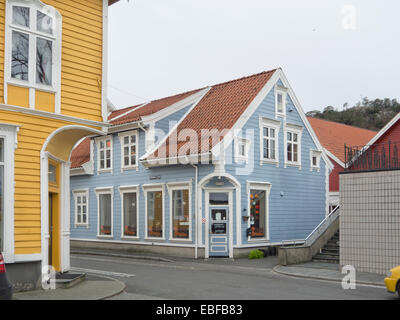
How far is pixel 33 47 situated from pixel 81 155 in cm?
1741

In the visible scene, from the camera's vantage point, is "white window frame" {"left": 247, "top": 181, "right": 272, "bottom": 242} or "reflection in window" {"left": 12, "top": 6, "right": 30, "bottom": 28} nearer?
"reflection in window" {"left": 12, "top": 6, "right": 30, "bottom": 28}

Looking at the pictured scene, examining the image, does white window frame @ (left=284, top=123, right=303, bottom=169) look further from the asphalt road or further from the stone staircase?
the asphalt road

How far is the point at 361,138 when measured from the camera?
38375 millimetres

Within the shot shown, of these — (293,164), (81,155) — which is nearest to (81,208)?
(81,155)

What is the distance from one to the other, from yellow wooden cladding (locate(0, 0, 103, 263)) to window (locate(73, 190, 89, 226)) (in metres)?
13.8

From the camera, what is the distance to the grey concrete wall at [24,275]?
11.4 m

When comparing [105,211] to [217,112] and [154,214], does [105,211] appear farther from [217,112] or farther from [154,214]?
[217,112]

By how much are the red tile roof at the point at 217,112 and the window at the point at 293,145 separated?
9.37 feet

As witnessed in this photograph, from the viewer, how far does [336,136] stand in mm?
35469

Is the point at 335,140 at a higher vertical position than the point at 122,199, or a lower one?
higher

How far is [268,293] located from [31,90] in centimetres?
753

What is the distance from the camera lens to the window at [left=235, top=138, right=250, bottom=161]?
21869 millimetres

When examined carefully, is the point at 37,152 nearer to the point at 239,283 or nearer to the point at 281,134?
the point at 239,283

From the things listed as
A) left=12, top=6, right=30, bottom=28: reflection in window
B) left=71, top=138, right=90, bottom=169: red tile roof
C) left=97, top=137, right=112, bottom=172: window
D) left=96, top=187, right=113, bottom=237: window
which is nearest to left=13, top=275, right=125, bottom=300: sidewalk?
left=12, top=6, right=30, bottom=28: reflection in window
